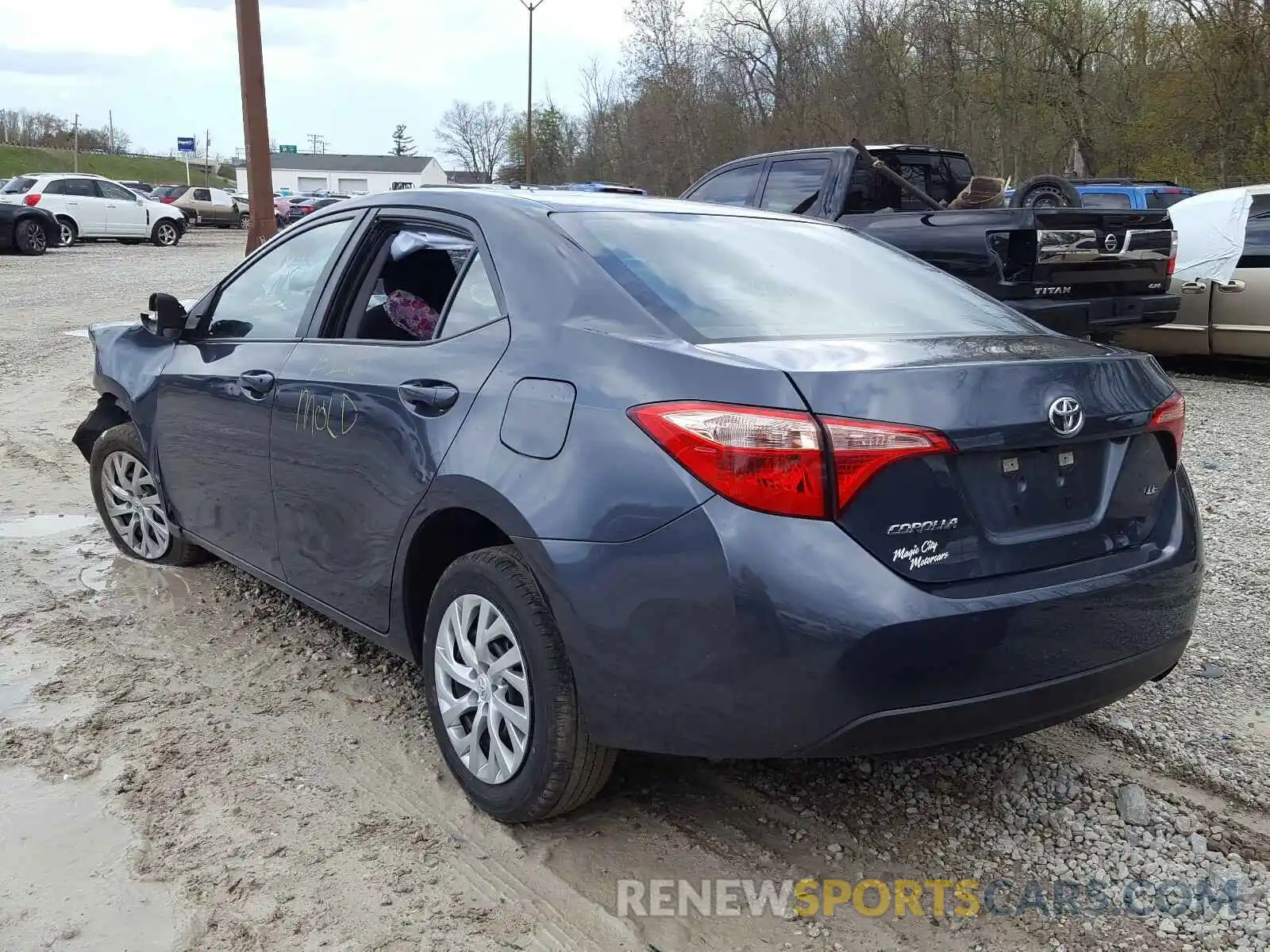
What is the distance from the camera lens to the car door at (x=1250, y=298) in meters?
9.07

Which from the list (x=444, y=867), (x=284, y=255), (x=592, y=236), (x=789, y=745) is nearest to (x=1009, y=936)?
(x=789, y=745)

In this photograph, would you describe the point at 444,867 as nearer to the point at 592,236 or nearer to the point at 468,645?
the point at 468,645

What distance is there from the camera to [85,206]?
2903cm

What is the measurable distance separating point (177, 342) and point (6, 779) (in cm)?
192

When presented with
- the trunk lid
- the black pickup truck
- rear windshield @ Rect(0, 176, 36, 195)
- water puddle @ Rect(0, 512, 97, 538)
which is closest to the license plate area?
the trunk lid

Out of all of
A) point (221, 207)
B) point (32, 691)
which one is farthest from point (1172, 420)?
point (221, 207)

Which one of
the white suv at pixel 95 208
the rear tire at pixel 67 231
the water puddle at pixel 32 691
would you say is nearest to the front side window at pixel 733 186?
the water puddle at pixel 32 691

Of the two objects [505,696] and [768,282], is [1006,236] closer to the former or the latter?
[768,282]

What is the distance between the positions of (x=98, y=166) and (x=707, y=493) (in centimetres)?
13128

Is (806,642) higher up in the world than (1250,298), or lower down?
lower down

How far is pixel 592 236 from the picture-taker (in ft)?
10.1

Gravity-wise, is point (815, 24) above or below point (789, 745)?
above

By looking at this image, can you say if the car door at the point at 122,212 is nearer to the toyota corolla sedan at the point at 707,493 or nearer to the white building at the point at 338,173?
the toyota corolla sedan at the point at 707,493

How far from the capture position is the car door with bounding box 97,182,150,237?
97.5 feet
